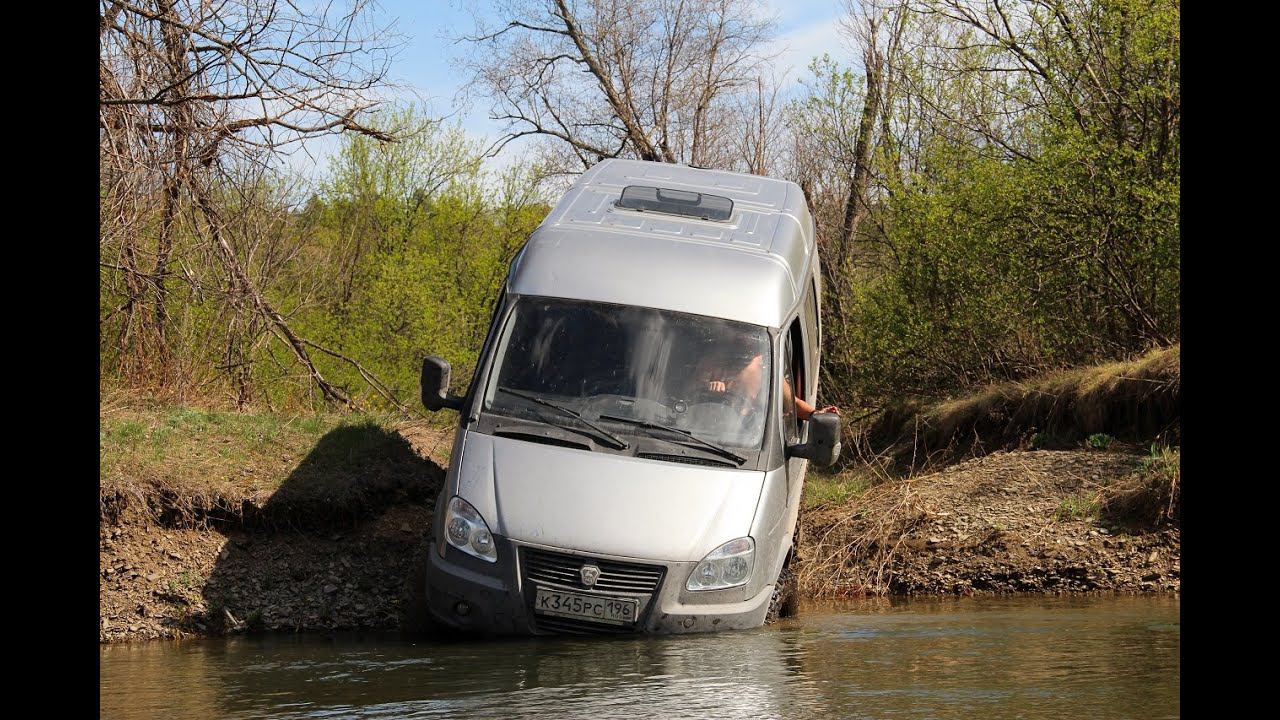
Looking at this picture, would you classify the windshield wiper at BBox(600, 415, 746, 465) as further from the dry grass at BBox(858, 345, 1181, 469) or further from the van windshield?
the dry grass at BBox(858, 345, 1181, 469)

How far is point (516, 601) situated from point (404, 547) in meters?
3.21

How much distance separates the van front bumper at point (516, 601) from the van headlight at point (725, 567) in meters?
0.06

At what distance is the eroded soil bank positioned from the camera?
9133mm

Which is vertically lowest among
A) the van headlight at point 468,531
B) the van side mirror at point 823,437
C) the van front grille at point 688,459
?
the van headlight at point 468,531

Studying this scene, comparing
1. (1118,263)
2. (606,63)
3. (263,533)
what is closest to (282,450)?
(263,533)

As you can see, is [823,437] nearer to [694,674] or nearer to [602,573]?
[602,573]

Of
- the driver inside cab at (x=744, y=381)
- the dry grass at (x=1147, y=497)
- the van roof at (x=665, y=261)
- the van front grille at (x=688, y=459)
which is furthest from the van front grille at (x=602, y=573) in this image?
the dry grass at (x=1147, y=497)

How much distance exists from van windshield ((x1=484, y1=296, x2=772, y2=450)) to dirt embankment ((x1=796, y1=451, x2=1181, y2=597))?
10.9 ft

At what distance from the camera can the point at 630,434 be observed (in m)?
7.99

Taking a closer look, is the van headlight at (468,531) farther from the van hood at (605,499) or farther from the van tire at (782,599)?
the van tire at (782,599)

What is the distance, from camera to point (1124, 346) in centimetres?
1802

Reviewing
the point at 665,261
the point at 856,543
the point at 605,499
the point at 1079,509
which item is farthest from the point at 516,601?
the point at 1079,509

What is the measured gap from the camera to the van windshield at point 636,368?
8.22 m
